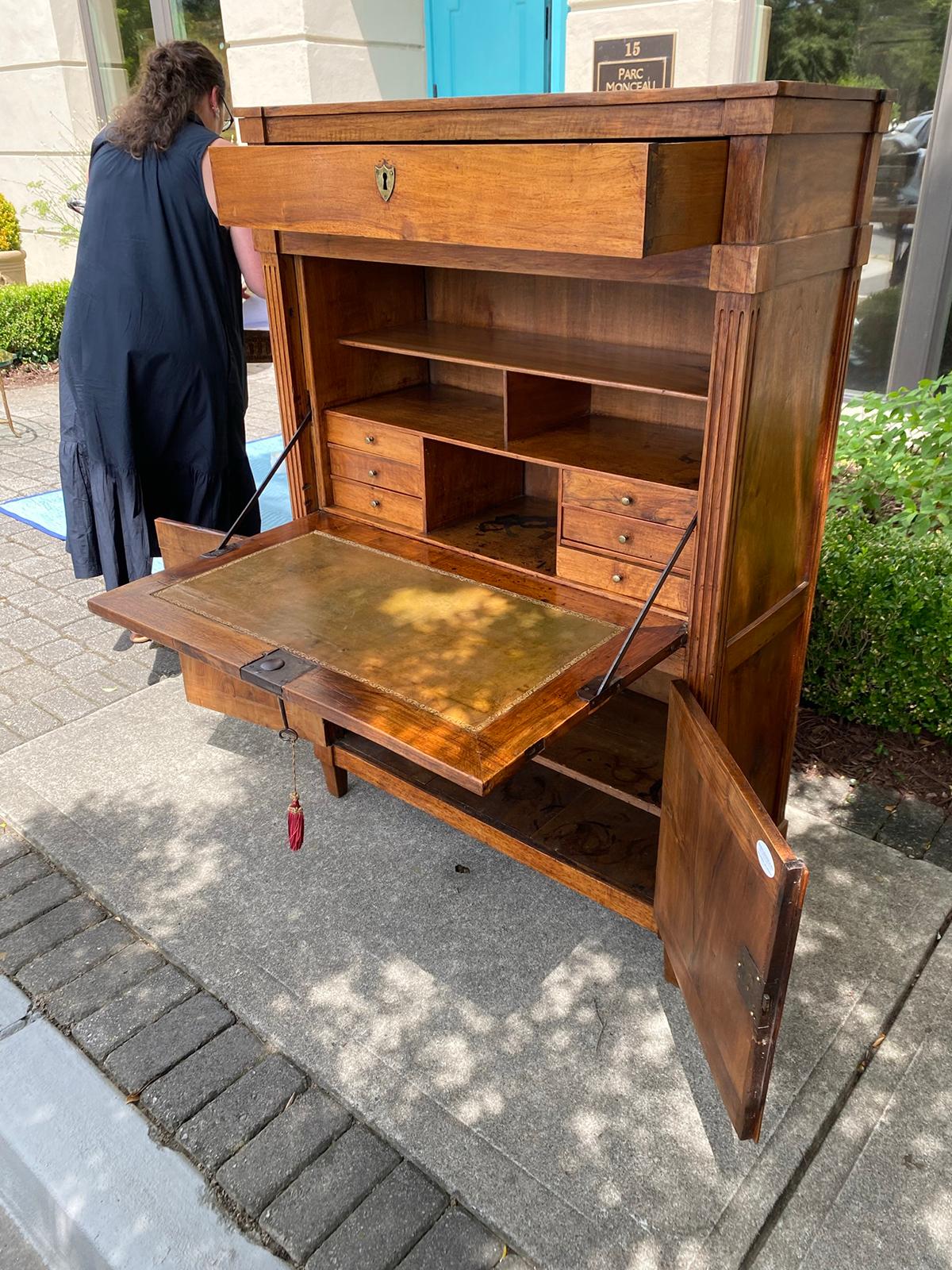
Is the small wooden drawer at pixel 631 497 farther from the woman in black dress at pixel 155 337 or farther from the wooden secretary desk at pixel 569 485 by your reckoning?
the woman in black dress at pixel 155 337

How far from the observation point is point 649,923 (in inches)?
97.0

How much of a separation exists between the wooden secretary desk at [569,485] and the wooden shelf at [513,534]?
1 centimetres

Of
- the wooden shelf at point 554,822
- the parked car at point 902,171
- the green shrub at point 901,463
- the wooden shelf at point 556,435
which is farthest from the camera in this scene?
the parked car at point 902,171

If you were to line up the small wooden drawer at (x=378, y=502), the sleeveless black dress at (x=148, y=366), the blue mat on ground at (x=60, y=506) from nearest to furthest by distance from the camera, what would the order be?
the small wooden drawer at (x=378, y=502), the sleeveless black dress at (x=148, y=366), the blue mat on ground at (x=60, y=506)

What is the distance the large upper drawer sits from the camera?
175 centimetres

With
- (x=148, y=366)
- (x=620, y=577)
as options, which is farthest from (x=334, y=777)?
(x=148, y=366)

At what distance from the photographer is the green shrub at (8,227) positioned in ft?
32.6

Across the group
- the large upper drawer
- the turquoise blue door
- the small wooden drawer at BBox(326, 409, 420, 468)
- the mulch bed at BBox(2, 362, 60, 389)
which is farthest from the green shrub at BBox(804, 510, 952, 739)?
the mulch bed at BBox(2, 362, 60, 389)

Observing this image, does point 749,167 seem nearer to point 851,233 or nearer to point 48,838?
point 851,233

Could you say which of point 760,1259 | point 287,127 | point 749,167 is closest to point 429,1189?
point 760,1259

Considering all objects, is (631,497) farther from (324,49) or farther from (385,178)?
(324,49)

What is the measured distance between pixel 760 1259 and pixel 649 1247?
0.70 ft

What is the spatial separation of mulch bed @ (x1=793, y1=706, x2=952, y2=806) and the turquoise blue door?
4.32 m

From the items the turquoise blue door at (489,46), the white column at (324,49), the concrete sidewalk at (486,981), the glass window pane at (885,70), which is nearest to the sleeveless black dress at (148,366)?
the concrete sidewalk at (486,981)
